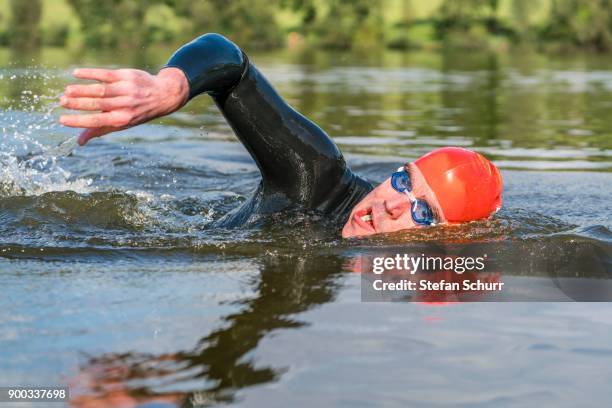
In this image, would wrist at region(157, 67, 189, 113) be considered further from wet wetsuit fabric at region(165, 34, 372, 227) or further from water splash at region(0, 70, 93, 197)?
water splash at region(0, 70, 93, 197)

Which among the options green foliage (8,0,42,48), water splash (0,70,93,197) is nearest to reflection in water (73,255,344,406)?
water splash (0,70,93,197)

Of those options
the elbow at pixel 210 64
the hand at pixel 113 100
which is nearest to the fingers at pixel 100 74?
the hand at pixel 113 100

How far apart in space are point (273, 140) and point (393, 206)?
656 millimetres

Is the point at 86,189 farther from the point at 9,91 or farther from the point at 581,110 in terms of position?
the point at 581,110

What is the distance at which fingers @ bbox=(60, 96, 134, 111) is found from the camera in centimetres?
341

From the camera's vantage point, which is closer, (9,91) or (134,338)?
(134,338)

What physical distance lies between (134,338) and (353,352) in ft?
2.41

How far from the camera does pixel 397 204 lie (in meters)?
4.66

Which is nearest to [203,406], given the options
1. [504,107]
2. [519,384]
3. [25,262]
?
[519,384]

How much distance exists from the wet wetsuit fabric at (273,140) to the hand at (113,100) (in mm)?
519

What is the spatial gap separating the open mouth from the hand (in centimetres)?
136

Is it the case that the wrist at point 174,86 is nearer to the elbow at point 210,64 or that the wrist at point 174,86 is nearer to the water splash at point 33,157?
the elbow at point 210,64

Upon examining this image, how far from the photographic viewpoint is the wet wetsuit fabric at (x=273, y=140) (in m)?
4.37

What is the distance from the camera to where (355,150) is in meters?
10.3
